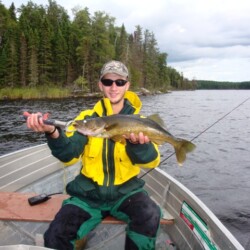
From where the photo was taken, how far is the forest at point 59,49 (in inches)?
2083

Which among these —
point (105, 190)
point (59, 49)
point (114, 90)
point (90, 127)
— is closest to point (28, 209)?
point (105, 190)

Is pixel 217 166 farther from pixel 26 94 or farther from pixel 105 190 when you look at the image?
pixel 26 94

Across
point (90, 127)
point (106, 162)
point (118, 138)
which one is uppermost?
point (90, 127)

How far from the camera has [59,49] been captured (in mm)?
59219

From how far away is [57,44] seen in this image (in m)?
59.4

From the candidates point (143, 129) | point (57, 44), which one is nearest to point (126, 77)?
point (143, 129)

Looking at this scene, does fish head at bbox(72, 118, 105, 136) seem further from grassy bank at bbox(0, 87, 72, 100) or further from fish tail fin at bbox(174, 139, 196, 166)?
grassy bank at bbox(0, 87, 72, 100)

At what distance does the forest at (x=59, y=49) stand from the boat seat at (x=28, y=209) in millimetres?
49070

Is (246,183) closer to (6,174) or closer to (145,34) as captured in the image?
(6,174)

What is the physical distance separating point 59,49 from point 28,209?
190ft

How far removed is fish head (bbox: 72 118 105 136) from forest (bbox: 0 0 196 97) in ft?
165

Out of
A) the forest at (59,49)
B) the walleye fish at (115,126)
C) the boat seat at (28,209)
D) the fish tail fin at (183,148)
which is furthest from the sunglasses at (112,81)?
the forest at (59,49)

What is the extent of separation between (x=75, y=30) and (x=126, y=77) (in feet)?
Answer: 212

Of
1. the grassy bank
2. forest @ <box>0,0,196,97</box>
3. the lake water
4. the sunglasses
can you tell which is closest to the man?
the sunglasses
